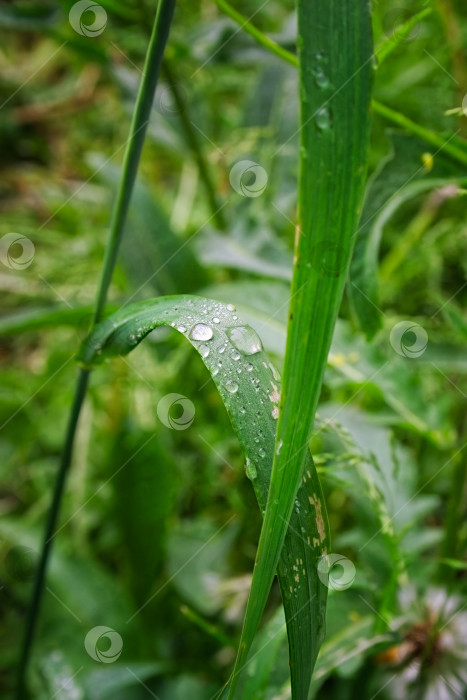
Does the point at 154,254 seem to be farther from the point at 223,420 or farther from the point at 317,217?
the point at 317,217

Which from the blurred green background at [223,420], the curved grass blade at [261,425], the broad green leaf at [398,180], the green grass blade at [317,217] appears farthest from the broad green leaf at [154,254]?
the green grass blade at [317,217]

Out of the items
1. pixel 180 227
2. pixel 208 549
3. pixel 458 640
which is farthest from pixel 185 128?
pixel 458 640

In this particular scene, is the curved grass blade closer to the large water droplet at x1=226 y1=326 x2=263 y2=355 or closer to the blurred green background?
the large water droplet at x1=226 y1=326 x2=263 y2=355

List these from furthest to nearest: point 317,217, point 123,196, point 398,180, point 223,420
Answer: point 223,420 < point 398,180 < point 123,196 < point 317,217

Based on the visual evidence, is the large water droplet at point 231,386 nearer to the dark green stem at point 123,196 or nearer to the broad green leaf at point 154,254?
the dark green stem at point 123,196

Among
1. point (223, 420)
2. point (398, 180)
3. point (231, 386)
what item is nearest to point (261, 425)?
point (231, 386)

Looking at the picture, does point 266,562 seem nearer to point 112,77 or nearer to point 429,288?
point 429,288

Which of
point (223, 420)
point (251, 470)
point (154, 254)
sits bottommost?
point (251, 470)
